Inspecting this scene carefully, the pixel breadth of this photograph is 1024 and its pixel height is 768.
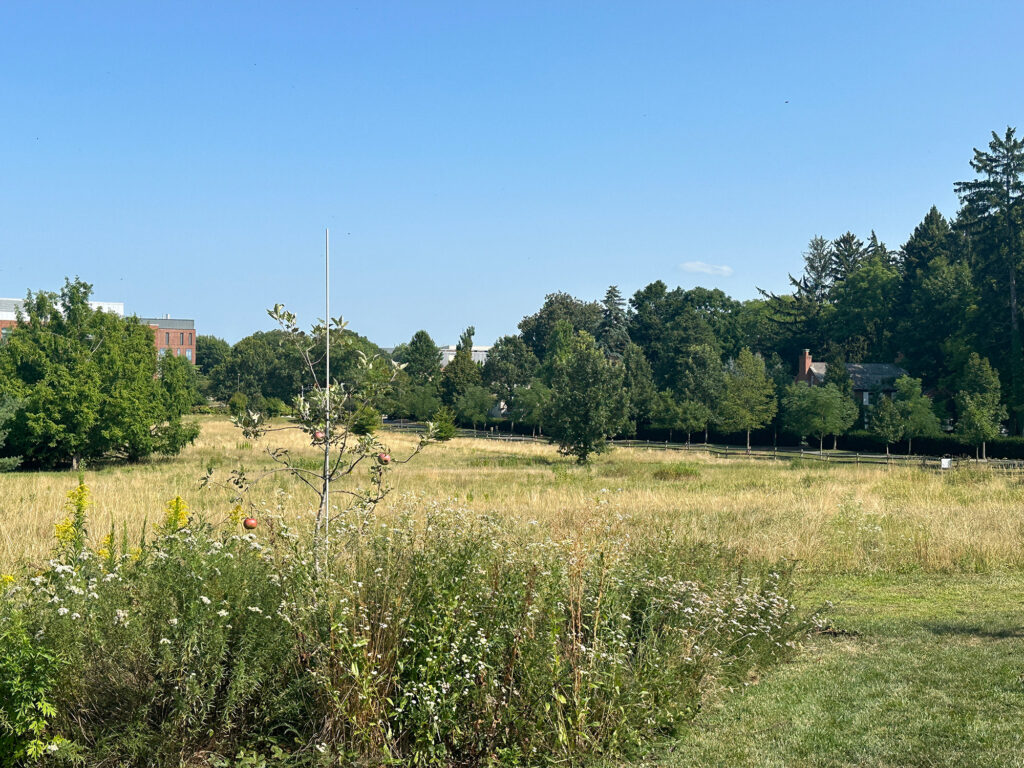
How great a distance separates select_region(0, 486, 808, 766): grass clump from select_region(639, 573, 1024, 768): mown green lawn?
41 centimetres

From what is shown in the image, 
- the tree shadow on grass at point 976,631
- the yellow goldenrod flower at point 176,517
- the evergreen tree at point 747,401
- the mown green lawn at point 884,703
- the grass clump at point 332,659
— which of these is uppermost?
the evergreen tree at point 747,401

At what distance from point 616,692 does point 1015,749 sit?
2.30 meters

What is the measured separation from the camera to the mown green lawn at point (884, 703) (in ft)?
15.7

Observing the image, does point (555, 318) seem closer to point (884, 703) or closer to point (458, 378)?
point (458, 378)

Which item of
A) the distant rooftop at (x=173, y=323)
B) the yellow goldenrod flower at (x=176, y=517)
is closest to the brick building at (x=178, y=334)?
the distant rooftop at (x=173, y=323)

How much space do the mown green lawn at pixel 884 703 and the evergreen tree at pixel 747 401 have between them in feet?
142

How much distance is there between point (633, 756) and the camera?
4.86m

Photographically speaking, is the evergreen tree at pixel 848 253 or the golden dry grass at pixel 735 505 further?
the evergreen tree at pixel 848 253

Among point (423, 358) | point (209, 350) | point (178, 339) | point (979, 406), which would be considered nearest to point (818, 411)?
point (979, 406)

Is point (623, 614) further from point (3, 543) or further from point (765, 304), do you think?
point (765, 304)

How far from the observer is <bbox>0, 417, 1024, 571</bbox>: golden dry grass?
1128cm

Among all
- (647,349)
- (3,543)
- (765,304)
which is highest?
(765,304)

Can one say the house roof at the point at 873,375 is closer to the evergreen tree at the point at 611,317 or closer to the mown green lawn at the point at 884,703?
the evergreen tree at the point at 611,317

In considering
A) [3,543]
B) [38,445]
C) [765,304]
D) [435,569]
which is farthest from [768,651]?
[765,304]
